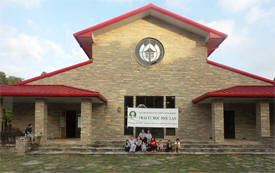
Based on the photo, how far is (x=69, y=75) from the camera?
16109 millimetres

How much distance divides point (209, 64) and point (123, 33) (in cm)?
622

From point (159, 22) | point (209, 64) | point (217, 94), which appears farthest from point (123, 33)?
point (217, 94)

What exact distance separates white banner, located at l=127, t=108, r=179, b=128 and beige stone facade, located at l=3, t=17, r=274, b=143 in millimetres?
1397

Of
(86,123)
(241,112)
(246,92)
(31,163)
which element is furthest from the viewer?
(241,112)

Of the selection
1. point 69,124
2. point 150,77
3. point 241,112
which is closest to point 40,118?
point 69,124

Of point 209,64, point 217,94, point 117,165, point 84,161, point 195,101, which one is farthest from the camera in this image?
point 209,64

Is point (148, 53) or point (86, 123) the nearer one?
point (86, 123)

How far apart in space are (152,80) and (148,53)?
1866 mm

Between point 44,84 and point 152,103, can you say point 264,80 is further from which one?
point 44,84

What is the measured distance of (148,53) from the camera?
1669 cm

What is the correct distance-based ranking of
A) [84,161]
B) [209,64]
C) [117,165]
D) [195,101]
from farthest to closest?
[209,64]
[195,101]
[84,161]
[117,165]

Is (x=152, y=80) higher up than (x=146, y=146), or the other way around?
(x=152, y=80)

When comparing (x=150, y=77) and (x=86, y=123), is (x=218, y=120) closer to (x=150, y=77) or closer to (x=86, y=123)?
(x=150, y=77)

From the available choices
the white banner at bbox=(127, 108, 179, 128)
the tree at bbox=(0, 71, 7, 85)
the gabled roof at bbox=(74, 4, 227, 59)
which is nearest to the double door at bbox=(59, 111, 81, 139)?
the white banner at bbox=(127, 108, 179, 128)
